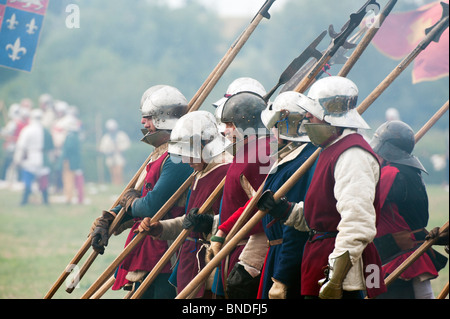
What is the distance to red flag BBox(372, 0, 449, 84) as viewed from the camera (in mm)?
7508

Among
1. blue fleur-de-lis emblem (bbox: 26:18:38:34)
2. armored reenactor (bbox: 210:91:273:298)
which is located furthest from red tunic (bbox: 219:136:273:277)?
blue fleur-de-lis emblem (bbox: 26:18:38:34)

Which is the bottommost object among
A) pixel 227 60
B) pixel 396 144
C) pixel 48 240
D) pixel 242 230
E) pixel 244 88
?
pixel 242 230

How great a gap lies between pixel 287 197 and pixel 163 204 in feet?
4.96

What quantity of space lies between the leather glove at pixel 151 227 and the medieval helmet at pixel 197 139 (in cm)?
62

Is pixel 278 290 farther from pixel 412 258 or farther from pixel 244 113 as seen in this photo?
pixel 412 258

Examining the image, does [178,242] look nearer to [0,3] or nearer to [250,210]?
[250,210]

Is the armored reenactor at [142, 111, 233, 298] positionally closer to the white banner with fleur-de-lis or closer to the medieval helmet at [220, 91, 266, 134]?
the medieval helmet at [220, 91, 266, 134]

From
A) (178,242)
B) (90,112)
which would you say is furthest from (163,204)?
(90,112)

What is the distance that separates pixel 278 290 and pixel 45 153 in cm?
1730

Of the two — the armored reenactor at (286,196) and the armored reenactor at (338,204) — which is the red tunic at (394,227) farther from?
the armored reenactor at (338,204)

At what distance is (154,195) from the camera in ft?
20.2

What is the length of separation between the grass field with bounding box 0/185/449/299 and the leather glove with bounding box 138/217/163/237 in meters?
4.65

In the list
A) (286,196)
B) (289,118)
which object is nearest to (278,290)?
(286,196)

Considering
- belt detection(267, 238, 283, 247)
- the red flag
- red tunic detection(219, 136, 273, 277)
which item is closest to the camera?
belt detection(267, 238, 283, 247)
